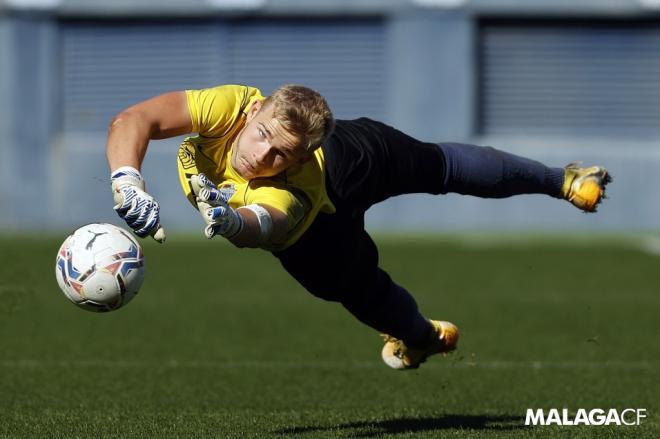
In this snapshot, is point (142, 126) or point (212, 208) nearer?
point (212, 208)

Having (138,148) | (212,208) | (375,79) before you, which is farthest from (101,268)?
(375,79)

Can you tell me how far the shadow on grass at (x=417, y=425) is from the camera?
6.88 metres

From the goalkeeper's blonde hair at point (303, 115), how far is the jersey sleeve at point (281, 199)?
24cm

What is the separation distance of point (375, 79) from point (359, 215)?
1650 cm

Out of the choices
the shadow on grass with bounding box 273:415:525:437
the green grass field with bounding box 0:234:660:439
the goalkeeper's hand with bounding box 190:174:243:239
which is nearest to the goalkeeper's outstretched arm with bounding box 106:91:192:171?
the goalkeeper's hand with bounding box 190:174:243:239

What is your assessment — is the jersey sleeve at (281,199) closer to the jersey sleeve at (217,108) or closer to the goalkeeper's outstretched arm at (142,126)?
the jersey sleeve at (217,108)

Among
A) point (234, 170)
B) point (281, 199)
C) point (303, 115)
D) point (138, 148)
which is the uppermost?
point (303, 115)

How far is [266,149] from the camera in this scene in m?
6.41

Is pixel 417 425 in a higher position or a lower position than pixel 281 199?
lower

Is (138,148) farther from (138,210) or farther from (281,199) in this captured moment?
(281,199)

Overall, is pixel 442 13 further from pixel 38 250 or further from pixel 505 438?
pixel 505 438

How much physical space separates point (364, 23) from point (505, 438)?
17.3m

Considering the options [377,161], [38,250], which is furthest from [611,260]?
[377,161]

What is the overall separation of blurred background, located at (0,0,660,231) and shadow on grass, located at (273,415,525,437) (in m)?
15.6
